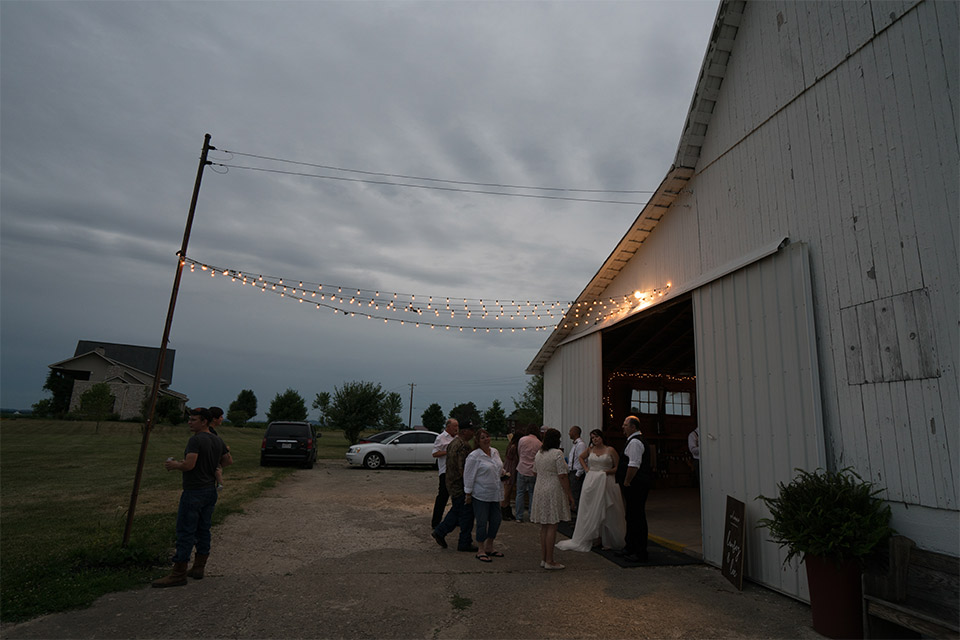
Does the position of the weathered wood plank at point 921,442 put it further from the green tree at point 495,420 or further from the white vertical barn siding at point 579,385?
the green tree at point 495,420

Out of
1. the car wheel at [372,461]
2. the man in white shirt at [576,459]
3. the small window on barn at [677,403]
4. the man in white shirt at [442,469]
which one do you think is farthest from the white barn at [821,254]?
the car wheel at [372,461]

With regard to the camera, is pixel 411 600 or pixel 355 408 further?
pixel 355 408

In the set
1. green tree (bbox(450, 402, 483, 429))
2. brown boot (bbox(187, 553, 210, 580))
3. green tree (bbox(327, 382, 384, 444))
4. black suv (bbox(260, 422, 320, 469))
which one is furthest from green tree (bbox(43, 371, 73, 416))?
brown boot (bbox(187, 553, 210, 580))

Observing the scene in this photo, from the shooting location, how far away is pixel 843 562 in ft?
15.1

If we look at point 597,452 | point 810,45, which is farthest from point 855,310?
point 597,452

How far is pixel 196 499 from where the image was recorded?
5715mm

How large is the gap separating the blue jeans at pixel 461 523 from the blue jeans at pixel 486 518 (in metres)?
0.26

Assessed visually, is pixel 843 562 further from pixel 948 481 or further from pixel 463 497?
pixel 463 497

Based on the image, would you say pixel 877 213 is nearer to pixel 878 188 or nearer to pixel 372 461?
pixel 878 188

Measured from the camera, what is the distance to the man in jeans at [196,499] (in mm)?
5539

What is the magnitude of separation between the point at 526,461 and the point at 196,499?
540cm

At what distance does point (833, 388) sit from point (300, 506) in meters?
9.32

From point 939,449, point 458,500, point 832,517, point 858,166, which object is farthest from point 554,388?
point 939,449

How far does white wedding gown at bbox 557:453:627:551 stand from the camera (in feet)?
24.8
